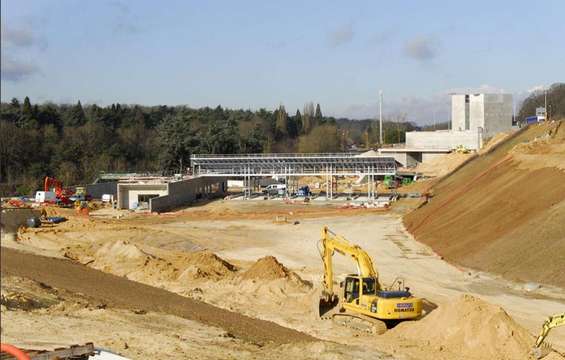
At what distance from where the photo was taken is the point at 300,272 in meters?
38.2

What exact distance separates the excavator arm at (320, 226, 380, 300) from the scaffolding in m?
49.5

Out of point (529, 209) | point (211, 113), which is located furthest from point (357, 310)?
point (211, 113)

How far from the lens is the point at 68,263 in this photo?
3912cm

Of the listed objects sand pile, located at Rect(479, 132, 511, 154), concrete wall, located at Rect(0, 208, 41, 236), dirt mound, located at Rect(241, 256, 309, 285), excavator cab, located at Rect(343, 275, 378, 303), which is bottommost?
dirt mound, located at Rect(241, 256, 309, 285)

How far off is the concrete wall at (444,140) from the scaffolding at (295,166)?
3914 cm

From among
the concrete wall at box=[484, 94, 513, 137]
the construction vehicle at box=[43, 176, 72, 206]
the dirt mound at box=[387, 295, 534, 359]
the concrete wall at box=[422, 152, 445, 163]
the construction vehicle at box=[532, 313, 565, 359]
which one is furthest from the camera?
the concrete wall at box=[484, 94, 513, 137]

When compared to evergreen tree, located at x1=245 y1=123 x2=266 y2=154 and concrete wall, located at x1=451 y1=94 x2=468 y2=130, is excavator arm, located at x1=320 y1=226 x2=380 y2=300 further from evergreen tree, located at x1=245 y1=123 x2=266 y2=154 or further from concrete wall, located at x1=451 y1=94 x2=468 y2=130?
concrete wall, located at x1=451 y1=94 x2=468 y2=130

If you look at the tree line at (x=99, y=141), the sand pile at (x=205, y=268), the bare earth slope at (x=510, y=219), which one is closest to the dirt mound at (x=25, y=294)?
the sand pile at (x=205, y=268)

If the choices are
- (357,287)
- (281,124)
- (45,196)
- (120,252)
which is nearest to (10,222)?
(357,287)

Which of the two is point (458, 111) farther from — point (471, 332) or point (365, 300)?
point (471, 332)

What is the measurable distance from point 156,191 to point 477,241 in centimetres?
3779

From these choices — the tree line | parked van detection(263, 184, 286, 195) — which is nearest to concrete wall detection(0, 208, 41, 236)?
the tree line

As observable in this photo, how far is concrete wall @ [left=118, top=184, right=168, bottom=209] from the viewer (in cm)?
7075

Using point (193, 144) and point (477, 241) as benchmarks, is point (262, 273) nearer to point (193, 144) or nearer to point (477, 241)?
point (477, 241)
